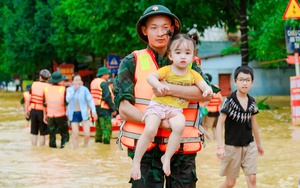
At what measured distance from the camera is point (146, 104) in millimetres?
4938

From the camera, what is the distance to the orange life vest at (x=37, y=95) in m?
14.7

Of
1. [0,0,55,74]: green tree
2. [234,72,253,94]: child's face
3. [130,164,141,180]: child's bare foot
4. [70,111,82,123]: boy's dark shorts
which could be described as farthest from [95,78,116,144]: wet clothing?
[0,0,55,74]: green tree

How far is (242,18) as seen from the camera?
82.3 ft

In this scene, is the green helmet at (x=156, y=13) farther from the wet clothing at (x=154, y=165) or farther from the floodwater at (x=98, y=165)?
the floodwater at (x=98, y=165)

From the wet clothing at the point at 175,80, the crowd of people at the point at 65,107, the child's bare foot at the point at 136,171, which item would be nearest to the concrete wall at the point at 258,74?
the crowd of people at the point at 65,107

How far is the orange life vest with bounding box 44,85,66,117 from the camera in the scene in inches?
553

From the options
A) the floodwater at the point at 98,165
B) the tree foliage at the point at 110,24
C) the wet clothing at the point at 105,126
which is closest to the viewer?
the floodwater at the point at 98,165

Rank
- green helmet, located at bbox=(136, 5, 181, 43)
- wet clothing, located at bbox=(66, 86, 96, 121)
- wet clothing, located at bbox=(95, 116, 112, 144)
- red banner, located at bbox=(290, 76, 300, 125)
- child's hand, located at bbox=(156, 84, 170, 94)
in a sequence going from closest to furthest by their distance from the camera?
child's hand, located at bbox=(156, 84, 170, 94) → green helmet, located at bbox=(136, 5, 181, 43) → wet clothing, located at bbox=(66, 86, 96, 121) → wet clothing, located at bbox=(95, 116, 112, 144) → red banner, located at bbox=(290, 76, 300, 125)

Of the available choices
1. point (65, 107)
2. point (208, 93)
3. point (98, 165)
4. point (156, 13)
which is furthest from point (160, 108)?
point (65, 107)

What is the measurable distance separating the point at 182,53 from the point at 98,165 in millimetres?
7166

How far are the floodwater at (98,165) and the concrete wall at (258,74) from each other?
1147 inches

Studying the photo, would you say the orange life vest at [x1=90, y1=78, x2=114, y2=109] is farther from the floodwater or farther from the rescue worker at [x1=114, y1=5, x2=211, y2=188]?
the rescue worker at [x1=114, y1=5, x2=211, y2=188]

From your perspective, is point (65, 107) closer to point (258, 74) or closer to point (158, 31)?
point (158, 31)

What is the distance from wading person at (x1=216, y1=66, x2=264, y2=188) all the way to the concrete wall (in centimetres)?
3852
